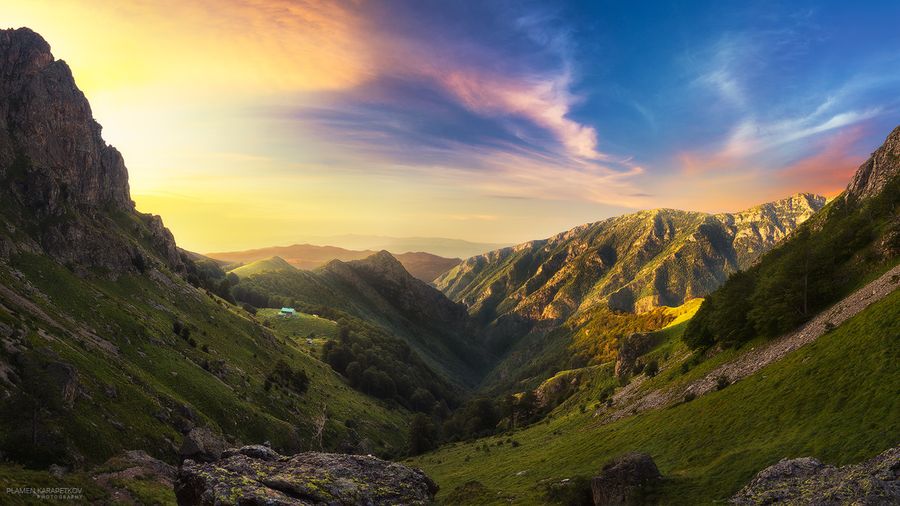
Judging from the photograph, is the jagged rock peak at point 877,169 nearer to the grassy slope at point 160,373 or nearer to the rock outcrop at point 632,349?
the rock outcrop at point 632,349

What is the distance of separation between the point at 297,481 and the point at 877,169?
6599 inches

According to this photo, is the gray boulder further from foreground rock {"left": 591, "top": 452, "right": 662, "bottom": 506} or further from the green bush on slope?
the green bush on slope

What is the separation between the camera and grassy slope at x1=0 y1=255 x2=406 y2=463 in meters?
56.4

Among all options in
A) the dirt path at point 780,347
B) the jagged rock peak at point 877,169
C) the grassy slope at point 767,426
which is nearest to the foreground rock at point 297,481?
the grassy slope at point 767,426

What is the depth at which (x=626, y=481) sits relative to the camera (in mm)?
32469

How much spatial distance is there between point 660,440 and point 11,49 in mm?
213852

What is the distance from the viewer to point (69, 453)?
43688 mm

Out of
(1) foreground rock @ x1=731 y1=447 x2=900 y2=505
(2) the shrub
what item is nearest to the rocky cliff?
(2) the shrub

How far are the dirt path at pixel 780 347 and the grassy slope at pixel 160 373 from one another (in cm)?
7591

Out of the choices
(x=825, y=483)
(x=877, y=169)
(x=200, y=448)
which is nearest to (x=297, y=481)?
(x=200, y=448)

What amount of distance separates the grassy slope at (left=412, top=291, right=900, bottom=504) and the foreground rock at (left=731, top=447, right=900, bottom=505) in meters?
2.30

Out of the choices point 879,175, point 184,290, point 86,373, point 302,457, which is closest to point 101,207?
point 184,290

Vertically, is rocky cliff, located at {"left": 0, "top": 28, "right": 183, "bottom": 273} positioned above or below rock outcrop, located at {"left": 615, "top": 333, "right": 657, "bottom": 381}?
above

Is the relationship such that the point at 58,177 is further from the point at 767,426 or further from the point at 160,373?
the point at 767,426
